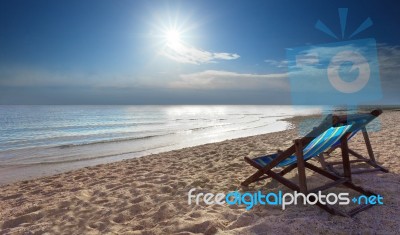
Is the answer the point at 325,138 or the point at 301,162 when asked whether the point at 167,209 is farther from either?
the point at 325,138

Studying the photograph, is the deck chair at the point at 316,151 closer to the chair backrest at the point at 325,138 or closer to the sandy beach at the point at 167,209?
the chair backrest at the point at 325,138

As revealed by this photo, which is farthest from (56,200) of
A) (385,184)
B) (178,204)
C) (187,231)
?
(385,184)

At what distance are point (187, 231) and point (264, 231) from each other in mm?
925

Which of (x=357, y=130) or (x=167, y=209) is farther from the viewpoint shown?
(x=357, y=130)

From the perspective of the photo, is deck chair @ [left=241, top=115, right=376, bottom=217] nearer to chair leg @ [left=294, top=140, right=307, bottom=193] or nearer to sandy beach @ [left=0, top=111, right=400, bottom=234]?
chair leg @ [left=294, top=140, right=307, bottom=193]

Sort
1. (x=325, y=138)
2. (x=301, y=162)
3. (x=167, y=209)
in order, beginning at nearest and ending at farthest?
1. (x=301, y=162)
2. (x=325, y=138)
3. (x=167, y=209)

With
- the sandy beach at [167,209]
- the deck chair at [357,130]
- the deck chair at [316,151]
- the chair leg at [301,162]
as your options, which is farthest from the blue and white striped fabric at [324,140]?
the sandy beach at [167,209]

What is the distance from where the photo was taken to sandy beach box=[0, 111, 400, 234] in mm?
3256

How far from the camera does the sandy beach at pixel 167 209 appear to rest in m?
3.26

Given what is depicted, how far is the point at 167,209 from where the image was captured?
156 inches

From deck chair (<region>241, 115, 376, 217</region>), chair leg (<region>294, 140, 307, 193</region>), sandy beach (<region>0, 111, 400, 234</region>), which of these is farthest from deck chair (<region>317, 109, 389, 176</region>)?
chair leg (<region>294, 140, 307, 193</region>)

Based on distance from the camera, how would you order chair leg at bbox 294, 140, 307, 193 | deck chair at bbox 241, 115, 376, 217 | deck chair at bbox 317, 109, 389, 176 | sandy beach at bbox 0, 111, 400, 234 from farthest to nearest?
1. deck chair at bbox 317, 109, 389, 176
2. chair leg at bbox 294, 140, 307, 193
3. deck chair at bbox 241, 115, 376, 217
4. sandy beach at bbox 0, 111, 400, 234

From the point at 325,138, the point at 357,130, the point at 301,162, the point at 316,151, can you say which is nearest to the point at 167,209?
the point at 301,162

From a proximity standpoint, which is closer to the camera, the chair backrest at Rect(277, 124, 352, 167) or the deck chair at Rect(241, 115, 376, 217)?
the deck chair at Rect(241, 115, 376, 217)
